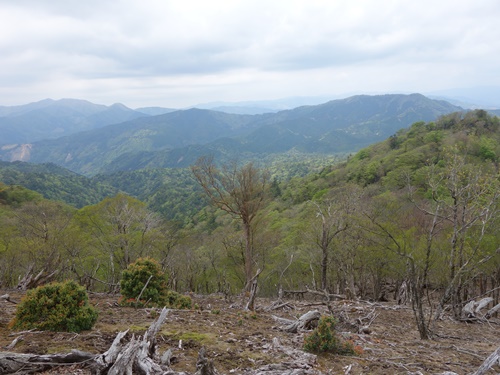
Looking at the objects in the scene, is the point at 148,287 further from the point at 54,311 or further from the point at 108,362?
the point at 108,362

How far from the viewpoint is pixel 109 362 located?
5.15 meters

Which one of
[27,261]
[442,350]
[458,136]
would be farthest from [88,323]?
[458,136]

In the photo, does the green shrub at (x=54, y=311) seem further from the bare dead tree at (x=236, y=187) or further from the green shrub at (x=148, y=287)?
the bare dead tree at (x=236, y=187)

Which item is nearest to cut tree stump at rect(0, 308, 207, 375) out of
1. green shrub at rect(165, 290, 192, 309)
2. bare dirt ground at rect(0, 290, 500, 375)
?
bare dirt ground at rect(0, 290, 500, 375)

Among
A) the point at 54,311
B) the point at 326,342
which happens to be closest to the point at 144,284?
the point at 54,311

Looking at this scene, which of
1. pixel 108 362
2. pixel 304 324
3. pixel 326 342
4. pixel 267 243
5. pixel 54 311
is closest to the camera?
pixel 108 362

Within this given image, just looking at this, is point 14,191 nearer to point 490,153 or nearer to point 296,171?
point 490,153

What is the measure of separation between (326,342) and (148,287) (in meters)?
8.14

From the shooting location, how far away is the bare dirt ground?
6.89 m

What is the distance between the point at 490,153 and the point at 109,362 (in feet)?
221

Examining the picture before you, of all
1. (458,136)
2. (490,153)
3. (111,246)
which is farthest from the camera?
(458,136)

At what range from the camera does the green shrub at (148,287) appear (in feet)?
43.3

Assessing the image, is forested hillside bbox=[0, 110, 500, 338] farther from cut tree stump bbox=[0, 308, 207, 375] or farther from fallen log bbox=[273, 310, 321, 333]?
cut tree stump bbox=[0, 308, 207, 375]

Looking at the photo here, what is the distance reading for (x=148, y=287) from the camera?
13.4 meters
